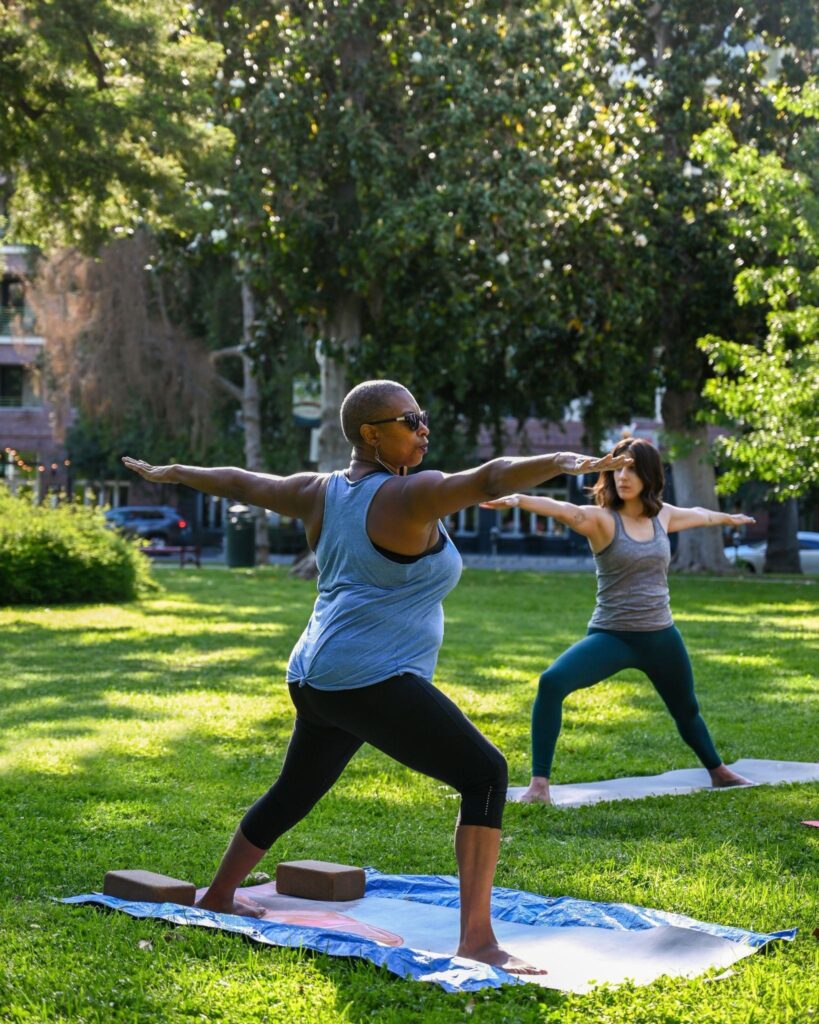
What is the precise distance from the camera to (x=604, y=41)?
32.9 meters

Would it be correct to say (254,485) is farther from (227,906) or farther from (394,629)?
(227,906)

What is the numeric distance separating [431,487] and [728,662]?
37.1ft

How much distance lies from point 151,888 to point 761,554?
125ft

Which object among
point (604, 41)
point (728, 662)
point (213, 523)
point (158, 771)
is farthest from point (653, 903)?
point (213, 523)

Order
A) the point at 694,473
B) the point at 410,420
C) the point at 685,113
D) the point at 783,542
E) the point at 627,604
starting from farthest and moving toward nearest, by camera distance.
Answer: the point at 783,542 → the point at 694,473 → the point at 685,113 → the point at 627,604 → the point at 410,420

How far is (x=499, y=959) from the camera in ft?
15.6

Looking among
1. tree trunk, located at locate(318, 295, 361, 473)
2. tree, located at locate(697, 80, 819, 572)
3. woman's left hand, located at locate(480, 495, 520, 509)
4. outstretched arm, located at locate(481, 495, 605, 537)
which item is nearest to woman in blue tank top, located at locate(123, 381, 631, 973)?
woman's left hand, located at locate(480, 495, 520, 509)

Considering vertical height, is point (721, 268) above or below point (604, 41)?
below

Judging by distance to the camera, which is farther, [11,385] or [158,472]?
[11,385]

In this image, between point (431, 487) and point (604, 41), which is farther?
point (604, 41)

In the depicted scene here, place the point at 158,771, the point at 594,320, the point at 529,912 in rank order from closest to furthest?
the point at 529,912
the point at 158,771
the point at 594,320

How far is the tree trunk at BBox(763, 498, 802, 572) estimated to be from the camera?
40219 millimetres

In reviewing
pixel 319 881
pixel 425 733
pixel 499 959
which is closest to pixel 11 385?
pixel 319 881

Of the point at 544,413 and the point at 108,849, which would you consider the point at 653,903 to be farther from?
the point at 544,413
